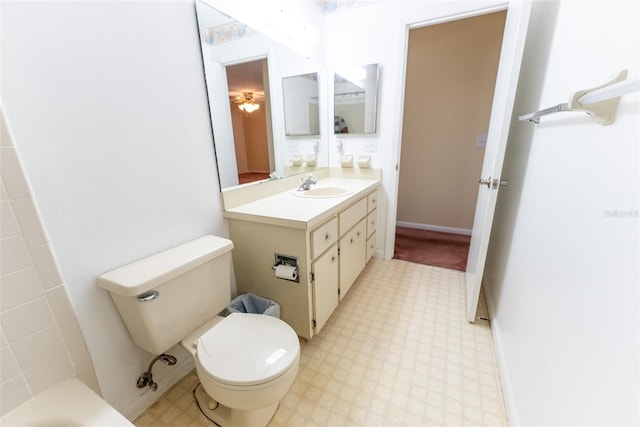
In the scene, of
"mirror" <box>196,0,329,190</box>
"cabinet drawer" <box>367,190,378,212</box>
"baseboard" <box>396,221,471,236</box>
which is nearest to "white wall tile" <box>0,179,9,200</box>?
"mirror" <box>196,0,329,190</box>

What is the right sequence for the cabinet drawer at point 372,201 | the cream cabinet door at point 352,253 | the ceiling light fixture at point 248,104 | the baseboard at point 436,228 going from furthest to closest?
1. the baseboard at point 436,228
2. the cabinet drawer at point 372,201
3. the cream cabinet door at point 352,253
4. the ceiling light fixture at point 248,104

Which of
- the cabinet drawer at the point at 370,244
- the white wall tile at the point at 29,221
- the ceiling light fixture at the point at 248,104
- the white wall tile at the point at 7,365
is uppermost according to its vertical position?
the ceiling light fixture at the point at 248,104

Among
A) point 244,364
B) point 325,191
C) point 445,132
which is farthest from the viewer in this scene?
point 445,132

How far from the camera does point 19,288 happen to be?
2.49 ft

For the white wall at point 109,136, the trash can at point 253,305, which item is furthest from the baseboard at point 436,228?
the white wall at point 109,136

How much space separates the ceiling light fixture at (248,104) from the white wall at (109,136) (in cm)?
31

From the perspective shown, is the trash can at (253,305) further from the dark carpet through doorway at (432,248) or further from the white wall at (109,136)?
the dark carpet through doorway at (432,248)

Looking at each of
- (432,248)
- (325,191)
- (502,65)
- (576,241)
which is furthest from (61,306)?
(432,248)

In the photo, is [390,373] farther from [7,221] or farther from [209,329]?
[7,221]

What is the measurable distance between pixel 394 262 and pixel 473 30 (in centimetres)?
239

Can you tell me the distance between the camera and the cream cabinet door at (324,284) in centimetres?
133

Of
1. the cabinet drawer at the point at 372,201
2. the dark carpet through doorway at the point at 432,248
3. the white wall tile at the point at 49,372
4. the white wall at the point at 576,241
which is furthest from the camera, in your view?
the dark carpet through doorway at the point at 432,248

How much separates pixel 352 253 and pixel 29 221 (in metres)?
1.50

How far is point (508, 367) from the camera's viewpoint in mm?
1197
